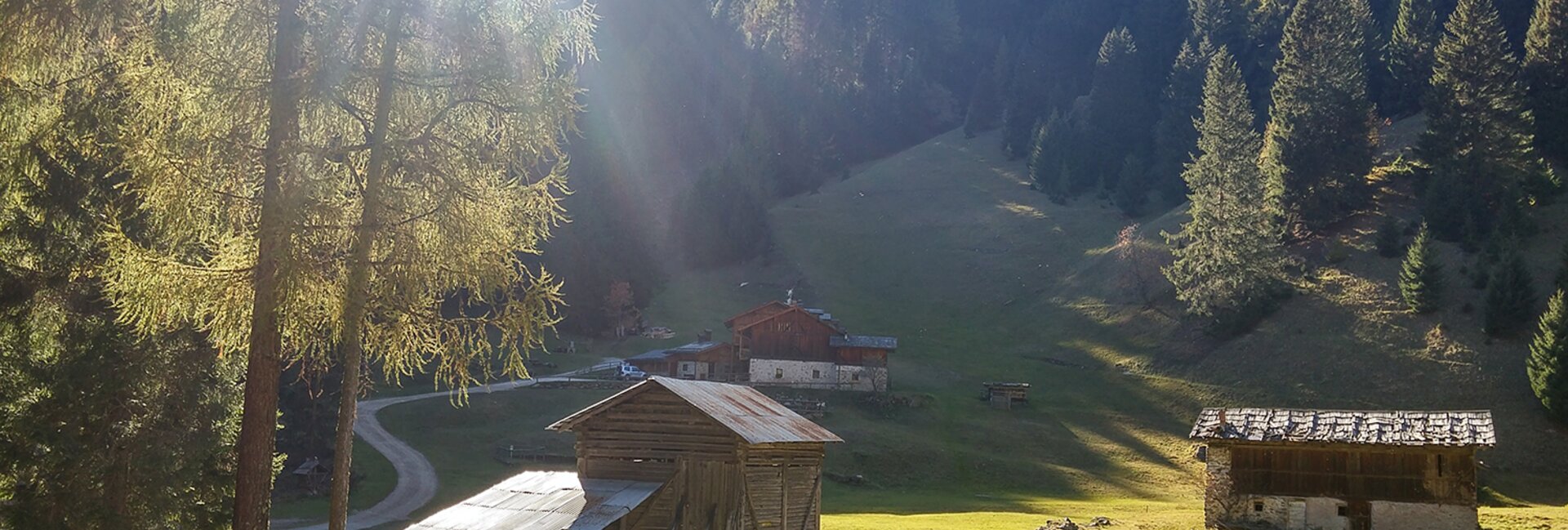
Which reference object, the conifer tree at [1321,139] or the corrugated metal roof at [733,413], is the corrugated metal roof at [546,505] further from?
the conifer tree at [1321,139]

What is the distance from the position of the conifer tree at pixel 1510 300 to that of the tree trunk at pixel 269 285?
61706 millimetres

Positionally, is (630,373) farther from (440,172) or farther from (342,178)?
(440,172)

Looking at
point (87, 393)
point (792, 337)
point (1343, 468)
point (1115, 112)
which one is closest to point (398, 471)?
point (87, 393)

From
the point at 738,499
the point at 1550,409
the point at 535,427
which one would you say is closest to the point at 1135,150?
the point at 1550,409

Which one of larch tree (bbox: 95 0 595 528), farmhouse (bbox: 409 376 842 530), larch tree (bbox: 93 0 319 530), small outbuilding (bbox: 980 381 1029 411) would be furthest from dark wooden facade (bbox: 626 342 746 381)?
larch tree (bbox: 93 0 319 530)

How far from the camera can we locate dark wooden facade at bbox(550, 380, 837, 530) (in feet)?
77.4

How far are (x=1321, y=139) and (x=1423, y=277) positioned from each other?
17708mm

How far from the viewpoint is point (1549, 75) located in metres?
77.6

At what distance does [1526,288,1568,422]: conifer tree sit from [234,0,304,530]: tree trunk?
54938 millimetres

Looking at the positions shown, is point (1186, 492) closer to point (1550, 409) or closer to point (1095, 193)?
point (1550, 409)

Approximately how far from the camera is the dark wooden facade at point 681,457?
23.6 meters

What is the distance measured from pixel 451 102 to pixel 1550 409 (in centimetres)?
5451

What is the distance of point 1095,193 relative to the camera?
116625 mm

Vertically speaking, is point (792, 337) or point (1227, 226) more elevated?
point (1227, 226)
